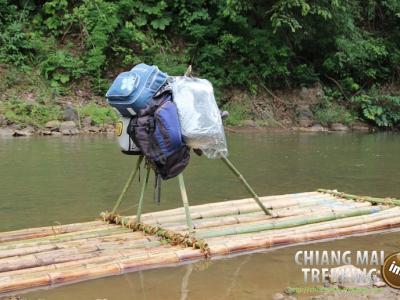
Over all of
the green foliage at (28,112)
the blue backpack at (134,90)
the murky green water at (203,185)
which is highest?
the blue backpack at (134,90)

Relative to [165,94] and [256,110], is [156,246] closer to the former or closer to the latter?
[165,94]

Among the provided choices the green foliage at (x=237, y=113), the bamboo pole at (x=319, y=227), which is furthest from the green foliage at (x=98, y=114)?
the bamboo pole at (x=319, y=227)

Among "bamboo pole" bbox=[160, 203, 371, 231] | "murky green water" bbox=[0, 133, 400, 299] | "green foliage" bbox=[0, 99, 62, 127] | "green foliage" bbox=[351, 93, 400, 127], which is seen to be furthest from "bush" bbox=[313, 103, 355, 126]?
"bamboo pole" bbox=[160, 203, 371, 231]

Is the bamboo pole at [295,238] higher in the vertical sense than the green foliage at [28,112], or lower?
lower

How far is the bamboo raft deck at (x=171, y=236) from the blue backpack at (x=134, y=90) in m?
0.92

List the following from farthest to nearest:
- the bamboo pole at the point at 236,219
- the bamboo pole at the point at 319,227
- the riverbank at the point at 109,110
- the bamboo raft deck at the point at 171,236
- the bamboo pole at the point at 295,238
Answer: the riverbank at the point at 109,110 < the bamboo pole at the point at 236,219 < the bamboo pole at the point at 319,227 < the bamboo pole at the point at 295,238 < the bamboo raft deck at the point at 171,236

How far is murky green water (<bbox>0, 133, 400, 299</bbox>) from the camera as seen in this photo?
3.60 m

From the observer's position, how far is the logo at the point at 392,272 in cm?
336

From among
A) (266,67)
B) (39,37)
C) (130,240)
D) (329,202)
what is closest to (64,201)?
(130,240)

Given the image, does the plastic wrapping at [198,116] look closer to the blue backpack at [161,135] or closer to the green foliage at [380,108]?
the blue backpack at [161,135]

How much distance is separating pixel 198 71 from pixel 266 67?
194cm

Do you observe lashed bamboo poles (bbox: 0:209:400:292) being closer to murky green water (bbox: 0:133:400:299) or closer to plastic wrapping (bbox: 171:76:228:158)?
murky green water (bbox: 0:133:400:299)

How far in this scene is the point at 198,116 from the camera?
4.24 m

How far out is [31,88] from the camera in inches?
564
